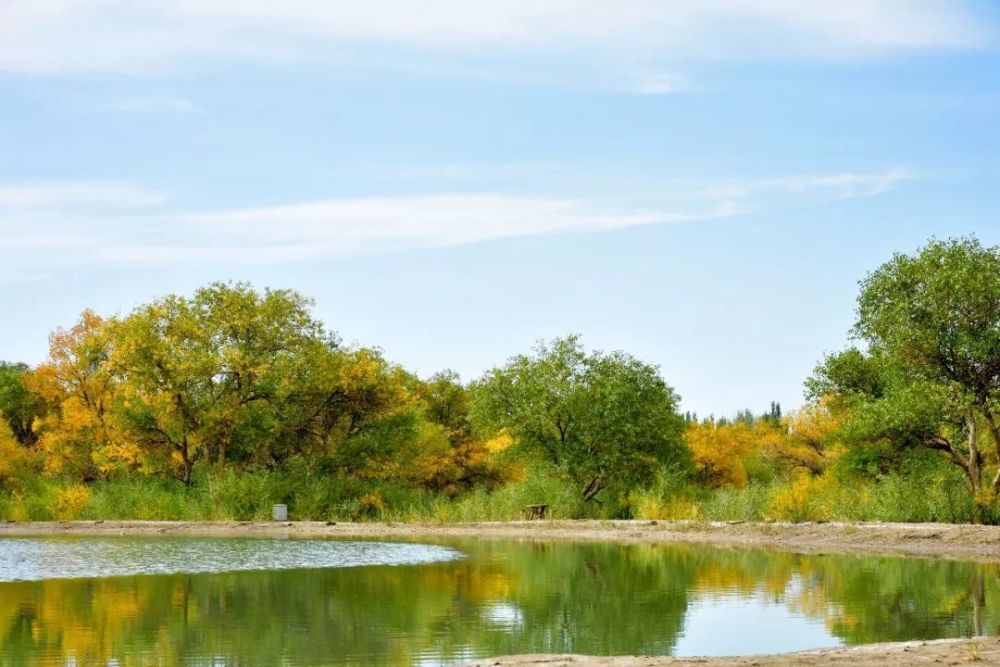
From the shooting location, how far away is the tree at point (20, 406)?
7425 centimetres

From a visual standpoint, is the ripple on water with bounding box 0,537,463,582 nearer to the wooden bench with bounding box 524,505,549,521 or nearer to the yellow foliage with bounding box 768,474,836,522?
the wooden bench with bounding box 524,505,549,521

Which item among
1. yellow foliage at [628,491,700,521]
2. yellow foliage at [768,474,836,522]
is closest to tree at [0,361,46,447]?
yellow foliage at [628,491,700,521]

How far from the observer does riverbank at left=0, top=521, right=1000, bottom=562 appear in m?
31.4

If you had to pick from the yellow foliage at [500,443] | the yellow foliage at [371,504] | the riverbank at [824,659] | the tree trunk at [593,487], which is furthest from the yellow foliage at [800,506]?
the riverbank at [824,659]

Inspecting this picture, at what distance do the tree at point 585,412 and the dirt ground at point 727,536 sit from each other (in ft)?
19.3

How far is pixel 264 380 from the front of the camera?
50.9m

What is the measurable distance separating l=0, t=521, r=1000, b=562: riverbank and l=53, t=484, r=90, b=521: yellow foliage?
223 centimetres

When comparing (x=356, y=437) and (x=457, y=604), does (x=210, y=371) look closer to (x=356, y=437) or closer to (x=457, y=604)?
(x=356, y=437)

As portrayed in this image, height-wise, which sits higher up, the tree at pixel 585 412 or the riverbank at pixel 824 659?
the tree at pixel 585 412

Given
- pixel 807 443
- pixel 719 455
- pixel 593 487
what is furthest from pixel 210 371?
pixel 719 455

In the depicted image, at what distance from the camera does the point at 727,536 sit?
3669cm

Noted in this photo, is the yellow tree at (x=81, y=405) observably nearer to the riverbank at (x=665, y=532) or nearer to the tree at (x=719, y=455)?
the riverbank at (x=665, y=532)

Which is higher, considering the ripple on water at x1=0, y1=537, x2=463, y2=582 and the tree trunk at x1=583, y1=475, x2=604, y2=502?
the tree trunk at x1=583, y1=475, x2=604, y2=502

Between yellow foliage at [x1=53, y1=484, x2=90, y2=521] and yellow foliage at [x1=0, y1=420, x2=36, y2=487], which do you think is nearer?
yellow foliage at [x1=53, y1=484, x2=90, y2=521]
